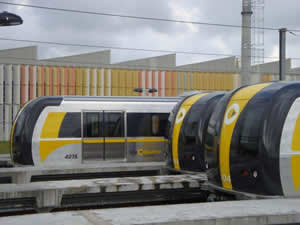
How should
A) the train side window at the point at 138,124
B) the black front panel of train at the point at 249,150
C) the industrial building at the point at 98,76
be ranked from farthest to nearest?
the industrial building at the point at 98,76 → the train side window at the point at 138,124 → the black front panel of train at the point at 249,150

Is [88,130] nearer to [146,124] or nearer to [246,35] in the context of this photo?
[146,124]

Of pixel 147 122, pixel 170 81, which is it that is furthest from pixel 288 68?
pixel 147 122

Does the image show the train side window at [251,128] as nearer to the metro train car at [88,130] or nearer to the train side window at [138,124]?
the metro train car at [88,130]

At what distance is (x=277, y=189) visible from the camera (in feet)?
24.9

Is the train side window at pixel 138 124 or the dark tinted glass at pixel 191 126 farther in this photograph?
the train side window at pixel 138 124

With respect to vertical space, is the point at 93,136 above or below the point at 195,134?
below

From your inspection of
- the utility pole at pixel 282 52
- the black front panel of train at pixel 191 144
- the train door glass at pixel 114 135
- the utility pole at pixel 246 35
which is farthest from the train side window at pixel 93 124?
the utility pole at pixel 246 35

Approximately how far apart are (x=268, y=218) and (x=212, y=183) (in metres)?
2.34

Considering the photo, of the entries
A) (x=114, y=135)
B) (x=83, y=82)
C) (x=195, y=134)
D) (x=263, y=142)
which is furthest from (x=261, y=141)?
(x=83, y=82)

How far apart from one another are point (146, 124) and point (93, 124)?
1.72 m

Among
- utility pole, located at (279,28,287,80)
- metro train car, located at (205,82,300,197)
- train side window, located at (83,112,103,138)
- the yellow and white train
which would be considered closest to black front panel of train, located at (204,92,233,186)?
the yellow and white train

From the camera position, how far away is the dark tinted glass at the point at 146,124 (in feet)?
47.9

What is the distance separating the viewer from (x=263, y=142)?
7.55 m

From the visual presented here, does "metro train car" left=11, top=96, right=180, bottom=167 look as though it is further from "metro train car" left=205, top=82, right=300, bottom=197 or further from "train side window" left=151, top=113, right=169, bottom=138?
"metro train car" left=205, top=82, right=300, bottom=197
